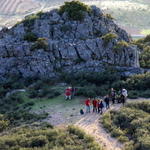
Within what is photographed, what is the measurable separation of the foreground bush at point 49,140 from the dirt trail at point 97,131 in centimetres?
114

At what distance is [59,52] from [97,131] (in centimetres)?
1462

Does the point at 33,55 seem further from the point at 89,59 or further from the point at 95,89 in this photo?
the point at 95,89

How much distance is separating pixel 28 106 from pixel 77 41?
37.8ft

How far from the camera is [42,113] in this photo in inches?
1093

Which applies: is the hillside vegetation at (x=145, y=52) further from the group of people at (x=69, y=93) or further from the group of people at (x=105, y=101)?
the group of people at (x=69, y=93)

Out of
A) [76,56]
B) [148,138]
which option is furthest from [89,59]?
[148,138]

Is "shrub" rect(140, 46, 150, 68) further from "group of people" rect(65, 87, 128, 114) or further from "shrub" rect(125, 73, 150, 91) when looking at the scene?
"group of people" rect(65, 87, 128, 114)

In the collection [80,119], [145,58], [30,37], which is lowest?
[80,119]

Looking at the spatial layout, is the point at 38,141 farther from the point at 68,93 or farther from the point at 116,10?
the point at 116,10

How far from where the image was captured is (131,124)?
2459cm

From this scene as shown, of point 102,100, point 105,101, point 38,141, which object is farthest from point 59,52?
point 38,141

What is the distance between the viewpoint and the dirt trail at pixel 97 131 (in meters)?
22.5

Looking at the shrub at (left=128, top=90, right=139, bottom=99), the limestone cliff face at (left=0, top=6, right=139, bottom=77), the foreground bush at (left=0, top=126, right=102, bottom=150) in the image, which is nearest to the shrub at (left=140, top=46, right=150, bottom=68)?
the limestone cliff face at (left=0, top=6, right=139, bottom=77)

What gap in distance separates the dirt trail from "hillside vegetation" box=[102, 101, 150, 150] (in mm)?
418
